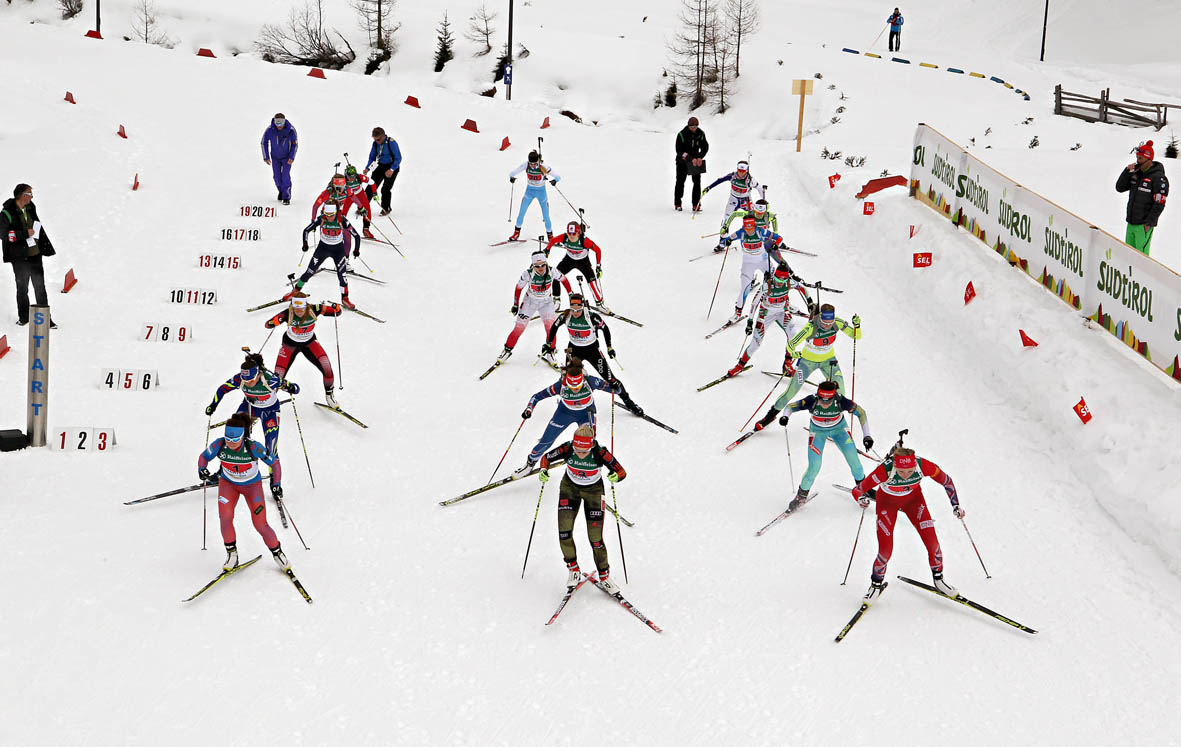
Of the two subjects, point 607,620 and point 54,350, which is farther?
point 54,350

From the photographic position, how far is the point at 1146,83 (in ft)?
122

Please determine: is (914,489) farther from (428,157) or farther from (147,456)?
(428,157)

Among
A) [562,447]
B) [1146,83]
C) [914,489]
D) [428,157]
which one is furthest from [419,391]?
[1146,83]

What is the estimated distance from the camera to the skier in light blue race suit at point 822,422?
11.0 meters

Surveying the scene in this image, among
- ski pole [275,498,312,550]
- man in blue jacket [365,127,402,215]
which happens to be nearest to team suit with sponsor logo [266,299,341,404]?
ski pole [275,498,312,550]

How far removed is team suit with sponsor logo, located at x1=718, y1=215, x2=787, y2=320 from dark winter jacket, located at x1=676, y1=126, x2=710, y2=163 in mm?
4497

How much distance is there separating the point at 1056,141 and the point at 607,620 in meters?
21.7

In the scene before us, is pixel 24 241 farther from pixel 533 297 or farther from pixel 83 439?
pixel 533 297

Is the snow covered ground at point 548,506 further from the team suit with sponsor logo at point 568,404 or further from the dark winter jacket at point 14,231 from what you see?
the dark winter jacket at point 14,231

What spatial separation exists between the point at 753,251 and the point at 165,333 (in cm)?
843

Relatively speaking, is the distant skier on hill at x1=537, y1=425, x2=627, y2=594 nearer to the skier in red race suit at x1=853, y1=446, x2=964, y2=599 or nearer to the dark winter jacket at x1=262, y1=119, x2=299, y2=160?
the skier in red race suit at x1=853, y1=446, x2=964, y2=599

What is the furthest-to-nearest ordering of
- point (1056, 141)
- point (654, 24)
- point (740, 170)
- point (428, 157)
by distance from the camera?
1. point (654, 24)
2. point (1056, 141)
3. point (428, 157)
4. point (740, 170)

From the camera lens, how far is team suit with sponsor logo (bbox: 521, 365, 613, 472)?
1158 cm

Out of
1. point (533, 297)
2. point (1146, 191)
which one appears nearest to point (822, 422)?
point (533, 297)
